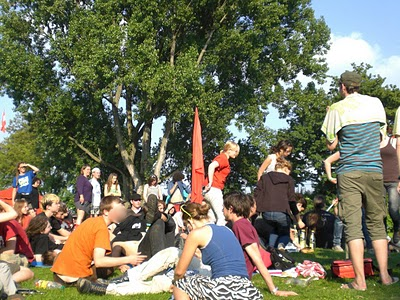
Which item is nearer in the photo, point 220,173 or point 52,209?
point 220,173

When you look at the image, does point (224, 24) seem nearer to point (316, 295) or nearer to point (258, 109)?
point (258, 109)

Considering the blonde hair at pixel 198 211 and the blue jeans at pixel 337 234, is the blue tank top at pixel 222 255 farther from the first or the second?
the blue jeans at pixel 337 234

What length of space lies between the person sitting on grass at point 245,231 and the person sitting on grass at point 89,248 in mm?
1319

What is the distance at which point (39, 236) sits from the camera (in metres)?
10.5

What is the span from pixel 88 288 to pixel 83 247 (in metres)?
0.59

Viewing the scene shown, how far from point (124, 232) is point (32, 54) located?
72.9ft

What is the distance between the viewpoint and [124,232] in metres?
9.72

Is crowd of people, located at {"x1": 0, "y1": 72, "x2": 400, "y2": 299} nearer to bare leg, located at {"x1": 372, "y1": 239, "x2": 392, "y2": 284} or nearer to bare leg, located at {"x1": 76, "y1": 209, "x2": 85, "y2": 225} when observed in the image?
bare leg, located at {"x1": 372, "y1": 239, "x2": 392, "y2": 284}

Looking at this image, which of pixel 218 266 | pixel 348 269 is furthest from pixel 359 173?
pixel 218 266

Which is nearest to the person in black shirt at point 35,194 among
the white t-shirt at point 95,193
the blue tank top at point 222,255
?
the white t-shirt at point 95,193

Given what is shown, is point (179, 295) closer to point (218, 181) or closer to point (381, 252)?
point (381, 252)

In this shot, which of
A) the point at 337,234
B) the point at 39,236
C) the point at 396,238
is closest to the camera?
the point at 39,236

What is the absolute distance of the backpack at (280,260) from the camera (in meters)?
8.26

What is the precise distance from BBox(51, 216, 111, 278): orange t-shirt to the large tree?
63.2 ft
